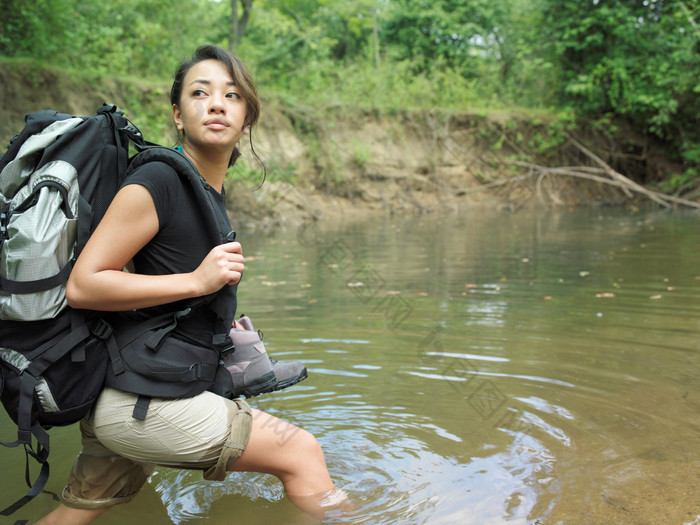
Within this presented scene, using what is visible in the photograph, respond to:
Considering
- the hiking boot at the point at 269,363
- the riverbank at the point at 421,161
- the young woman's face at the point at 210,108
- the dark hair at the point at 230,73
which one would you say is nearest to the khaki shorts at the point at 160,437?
the hiking boot at the point at 269,363

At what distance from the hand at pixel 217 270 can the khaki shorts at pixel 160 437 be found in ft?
1.18

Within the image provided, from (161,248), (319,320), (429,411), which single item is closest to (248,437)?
(161,248)

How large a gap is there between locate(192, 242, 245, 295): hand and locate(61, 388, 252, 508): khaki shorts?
36 centimetres

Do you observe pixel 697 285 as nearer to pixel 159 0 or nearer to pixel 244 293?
pixel 244 293

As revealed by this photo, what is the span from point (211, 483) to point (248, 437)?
1025 millimetres

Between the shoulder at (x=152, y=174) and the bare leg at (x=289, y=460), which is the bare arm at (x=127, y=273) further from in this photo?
the bare leg at (x=289, y=460)

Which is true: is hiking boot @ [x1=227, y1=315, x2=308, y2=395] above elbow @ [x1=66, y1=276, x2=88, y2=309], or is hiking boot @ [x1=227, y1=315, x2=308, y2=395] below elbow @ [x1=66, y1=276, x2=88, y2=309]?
below

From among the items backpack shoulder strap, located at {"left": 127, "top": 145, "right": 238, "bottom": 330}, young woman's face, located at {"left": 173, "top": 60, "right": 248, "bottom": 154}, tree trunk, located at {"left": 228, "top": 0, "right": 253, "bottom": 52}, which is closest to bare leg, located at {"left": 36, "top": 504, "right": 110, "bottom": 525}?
backpack shoulder strap, located at {"left": 127, "top": 145, "right": 238, "bottom": 330}

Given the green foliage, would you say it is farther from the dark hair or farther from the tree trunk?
the dark hair

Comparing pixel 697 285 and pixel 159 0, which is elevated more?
pixel 159 0

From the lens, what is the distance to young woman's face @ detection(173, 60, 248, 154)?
200 cm

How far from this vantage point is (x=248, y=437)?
195 cm

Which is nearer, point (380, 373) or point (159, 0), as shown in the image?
point (380, 373)

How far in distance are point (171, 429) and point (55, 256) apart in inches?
23.3
